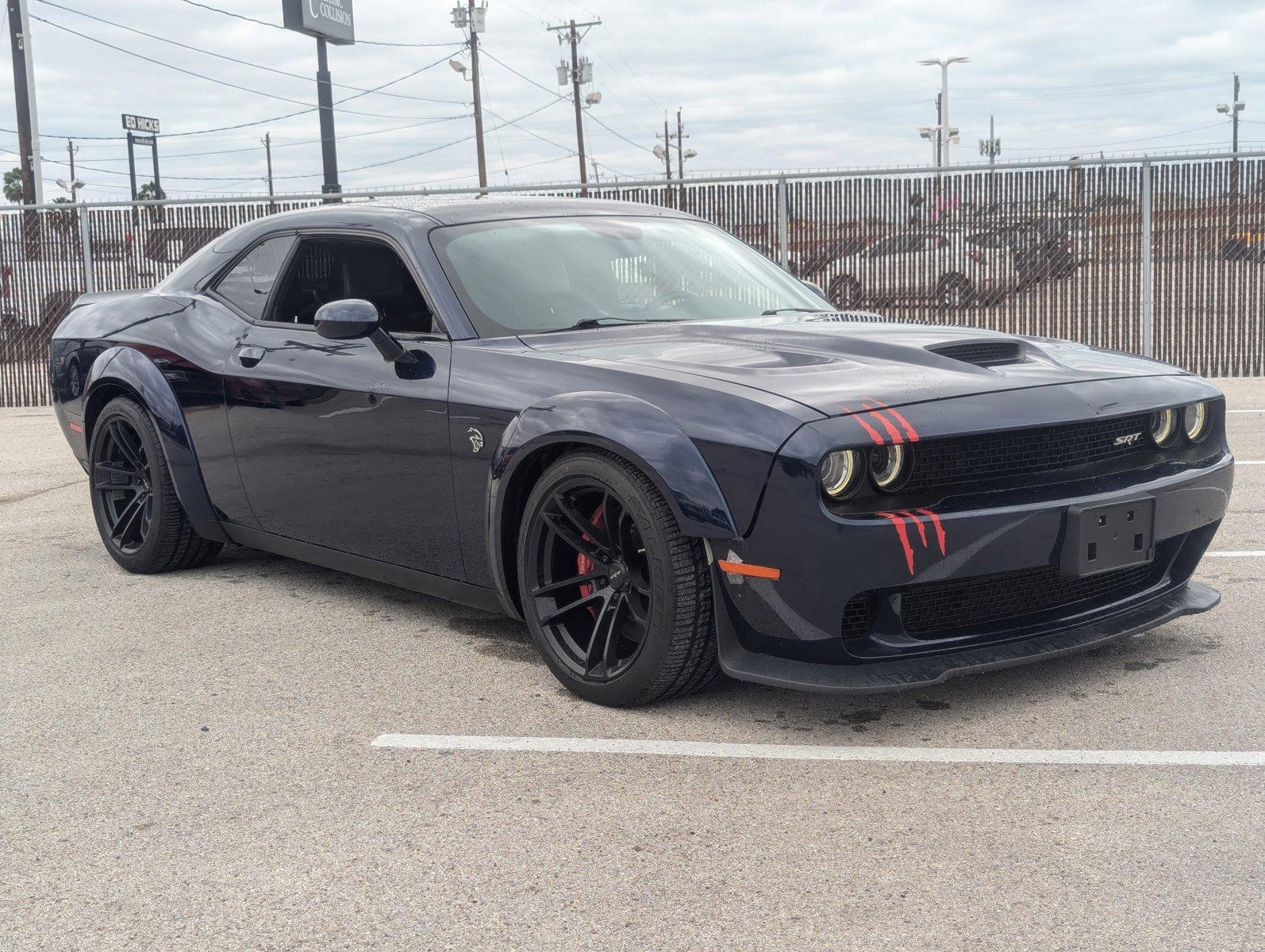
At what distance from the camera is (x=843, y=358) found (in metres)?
3.87

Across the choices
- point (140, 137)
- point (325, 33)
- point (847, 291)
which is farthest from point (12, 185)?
point (847, 291)

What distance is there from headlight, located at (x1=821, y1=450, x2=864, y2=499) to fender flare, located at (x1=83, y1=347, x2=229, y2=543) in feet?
9.70

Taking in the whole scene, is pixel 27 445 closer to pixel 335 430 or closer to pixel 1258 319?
pixel 335 430

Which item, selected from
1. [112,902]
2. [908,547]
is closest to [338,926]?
[112,902]

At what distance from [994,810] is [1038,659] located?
0.59 metres

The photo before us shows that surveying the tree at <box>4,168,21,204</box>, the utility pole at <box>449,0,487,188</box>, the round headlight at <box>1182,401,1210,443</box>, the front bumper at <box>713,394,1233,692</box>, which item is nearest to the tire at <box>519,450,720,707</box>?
the front bumper at <box>713,394,1233,692</box>

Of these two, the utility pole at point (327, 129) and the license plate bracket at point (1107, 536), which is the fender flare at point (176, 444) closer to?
the license plate bracket at point (1107, 536)

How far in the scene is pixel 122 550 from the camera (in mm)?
5852

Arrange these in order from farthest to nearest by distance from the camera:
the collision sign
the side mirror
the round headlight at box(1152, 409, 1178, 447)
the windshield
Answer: the collision sign → the windshield → the side mirror → the round headlight at box(1152, 409, 1178, 447)

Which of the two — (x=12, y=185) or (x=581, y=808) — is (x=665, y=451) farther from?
(x=12, y=185)

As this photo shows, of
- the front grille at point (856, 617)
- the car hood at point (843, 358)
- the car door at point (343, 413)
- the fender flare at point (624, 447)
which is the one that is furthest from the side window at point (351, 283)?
the front grille at point (856, 617)

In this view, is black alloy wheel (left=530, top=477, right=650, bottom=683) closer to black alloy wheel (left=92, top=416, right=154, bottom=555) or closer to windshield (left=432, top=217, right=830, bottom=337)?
windshield (left=432, top=217, right=830, bottom=337)

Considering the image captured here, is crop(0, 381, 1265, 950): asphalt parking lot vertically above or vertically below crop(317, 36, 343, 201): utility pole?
below

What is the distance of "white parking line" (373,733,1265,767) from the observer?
130 inches
